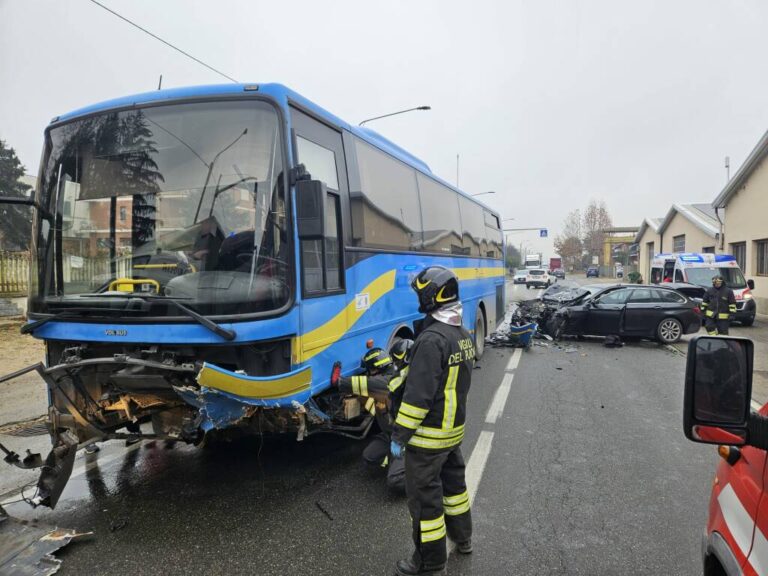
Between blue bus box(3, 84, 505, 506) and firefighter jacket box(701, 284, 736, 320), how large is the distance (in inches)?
418

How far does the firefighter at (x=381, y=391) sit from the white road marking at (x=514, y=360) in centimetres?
532

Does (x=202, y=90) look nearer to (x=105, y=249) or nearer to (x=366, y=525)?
(x=105, y=249)

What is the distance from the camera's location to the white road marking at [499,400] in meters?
6.28

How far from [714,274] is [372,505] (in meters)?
17.8

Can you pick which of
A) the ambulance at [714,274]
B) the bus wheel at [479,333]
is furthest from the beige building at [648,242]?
the bus wheel at [479,333]

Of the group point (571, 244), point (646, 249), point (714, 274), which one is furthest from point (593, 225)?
point (714, 274)

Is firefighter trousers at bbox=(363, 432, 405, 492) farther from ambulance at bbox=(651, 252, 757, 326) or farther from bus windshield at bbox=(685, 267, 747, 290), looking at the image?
bus windshield at bbox=(685, 267, 747, 290)

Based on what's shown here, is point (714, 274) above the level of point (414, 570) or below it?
above

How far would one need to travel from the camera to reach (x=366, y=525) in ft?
12.0

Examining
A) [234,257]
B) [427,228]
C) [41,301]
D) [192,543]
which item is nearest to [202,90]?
[234,257]

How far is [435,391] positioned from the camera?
298 centimetres

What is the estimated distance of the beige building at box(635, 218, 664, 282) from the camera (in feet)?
125

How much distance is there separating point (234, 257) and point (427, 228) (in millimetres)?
3980

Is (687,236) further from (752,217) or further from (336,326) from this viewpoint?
(336,326)
